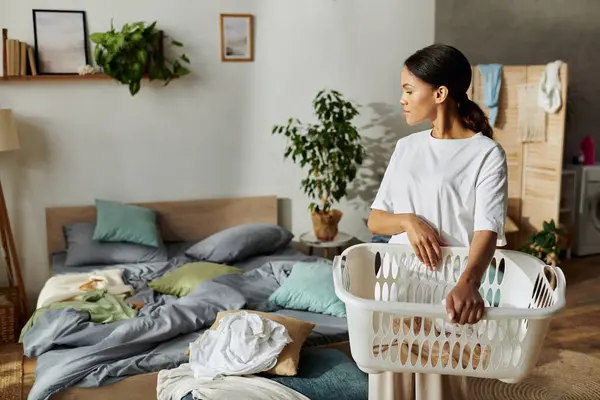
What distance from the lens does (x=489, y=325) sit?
4.38 ft

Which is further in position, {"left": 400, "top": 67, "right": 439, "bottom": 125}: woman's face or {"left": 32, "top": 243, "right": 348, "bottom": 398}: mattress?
{"left": 32, "top": 243, "right": 348, "bottom": 398}: mattress

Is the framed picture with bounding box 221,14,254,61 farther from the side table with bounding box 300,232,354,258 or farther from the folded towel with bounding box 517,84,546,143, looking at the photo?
the folded towel with bounding box 517,84,546,143

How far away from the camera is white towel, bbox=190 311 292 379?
→ 7.84 feet

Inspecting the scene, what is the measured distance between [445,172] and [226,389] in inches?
48.4

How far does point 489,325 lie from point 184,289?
2.38 m

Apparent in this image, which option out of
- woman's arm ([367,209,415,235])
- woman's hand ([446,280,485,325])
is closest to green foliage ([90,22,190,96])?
woman's arm ([367,209,415,235])

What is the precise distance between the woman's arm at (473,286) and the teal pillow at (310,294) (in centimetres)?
187

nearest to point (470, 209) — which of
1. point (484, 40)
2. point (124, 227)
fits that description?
point (124, 227)

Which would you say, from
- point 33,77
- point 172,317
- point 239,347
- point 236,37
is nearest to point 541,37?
point 236,37

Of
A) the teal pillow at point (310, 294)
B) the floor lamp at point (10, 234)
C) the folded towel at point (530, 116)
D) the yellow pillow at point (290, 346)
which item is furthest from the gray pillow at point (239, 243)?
the folded towel at point (530, 116)

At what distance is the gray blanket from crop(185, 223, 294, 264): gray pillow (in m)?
0.66

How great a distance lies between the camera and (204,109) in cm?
449

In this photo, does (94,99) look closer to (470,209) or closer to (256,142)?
(256,142)

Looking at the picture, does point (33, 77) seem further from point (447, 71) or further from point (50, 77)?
point (447, 71)
